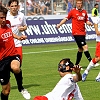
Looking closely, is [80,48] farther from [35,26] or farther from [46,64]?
[35,26]

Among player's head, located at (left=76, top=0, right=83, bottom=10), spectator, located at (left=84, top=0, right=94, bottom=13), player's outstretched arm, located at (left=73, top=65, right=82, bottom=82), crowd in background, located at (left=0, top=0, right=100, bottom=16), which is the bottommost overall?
spectator, located at (left=84, top=0, right=94, bottom=13)

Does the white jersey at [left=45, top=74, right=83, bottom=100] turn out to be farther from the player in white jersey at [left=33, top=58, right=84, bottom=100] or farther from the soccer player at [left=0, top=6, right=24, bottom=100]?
the soccer player at [left=0, top=6, right=24, bottom=100]

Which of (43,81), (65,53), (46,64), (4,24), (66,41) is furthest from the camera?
(66,41)

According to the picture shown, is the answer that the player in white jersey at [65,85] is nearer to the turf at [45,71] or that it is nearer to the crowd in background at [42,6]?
the turf at [45,71]

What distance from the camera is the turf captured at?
13175mm

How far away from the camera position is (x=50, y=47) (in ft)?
88.7

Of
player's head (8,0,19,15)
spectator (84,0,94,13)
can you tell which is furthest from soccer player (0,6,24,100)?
spectator (84,0,94,13)

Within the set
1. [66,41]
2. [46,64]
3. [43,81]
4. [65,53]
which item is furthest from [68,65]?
[66,41]

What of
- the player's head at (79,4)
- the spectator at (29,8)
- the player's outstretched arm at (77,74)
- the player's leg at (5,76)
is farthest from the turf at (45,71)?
the spectator at (29,8)

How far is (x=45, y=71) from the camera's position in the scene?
17547mm

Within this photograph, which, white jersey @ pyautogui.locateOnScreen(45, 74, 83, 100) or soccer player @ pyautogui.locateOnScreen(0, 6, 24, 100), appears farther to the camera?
soccer player @ pyautogui.locateOnScreen(0, 6, 24, 100)

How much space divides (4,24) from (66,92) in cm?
289

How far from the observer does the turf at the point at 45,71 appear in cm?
1318

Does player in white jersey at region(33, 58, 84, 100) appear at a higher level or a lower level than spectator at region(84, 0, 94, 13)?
higher
